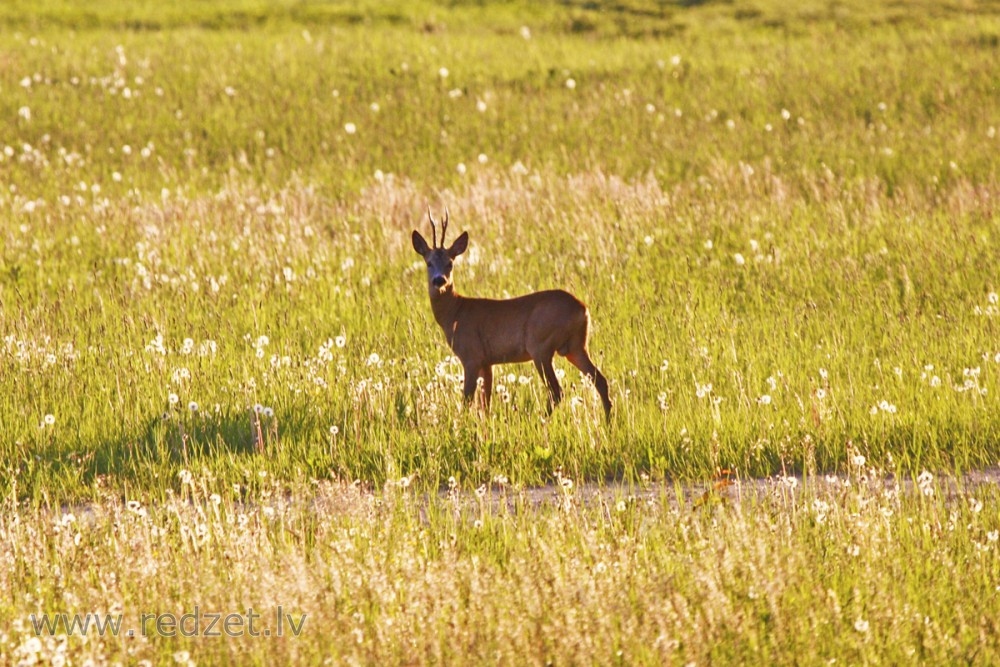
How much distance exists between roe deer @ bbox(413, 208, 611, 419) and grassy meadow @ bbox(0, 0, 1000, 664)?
271 mm

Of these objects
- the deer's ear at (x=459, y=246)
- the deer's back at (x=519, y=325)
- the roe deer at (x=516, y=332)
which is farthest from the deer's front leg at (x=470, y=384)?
the deer's ear at (x=459, y=246)

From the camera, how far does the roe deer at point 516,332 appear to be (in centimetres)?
876

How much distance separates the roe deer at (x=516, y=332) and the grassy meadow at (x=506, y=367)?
27 centimetres

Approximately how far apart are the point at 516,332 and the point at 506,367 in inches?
71.6

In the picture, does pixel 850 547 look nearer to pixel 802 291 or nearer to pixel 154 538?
pixel 154 538

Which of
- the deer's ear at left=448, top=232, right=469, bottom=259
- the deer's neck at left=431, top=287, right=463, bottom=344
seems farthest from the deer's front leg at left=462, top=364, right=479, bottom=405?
the deer's ear at left=448, top=232, right=469, bottom=259

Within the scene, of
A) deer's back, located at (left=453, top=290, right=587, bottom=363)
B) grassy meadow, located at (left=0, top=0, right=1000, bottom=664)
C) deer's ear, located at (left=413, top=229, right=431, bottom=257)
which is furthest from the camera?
deer's ear, located at (left=413, top=229, right=431, bottom=257)

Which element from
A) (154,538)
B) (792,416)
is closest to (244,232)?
(792,416)

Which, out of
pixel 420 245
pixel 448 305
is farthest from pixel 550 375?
pixel 420 245

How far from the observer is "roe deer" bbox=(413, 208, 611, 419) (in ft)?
28.7

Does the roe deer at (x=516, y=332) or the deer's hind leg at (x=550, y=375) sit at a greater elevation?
the roe deer at (x=516, y=332)

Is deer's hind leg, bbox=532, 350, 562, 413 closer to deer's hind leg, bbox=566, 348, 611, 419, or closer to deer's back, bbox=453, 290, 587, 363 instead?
deer's back, bbox=453, 290, 587, 363

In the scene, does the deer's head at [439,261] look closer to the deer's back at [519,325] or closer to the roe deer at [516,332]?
the roe deer at [516,332]

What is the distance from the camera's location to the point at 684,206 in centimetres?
1623
